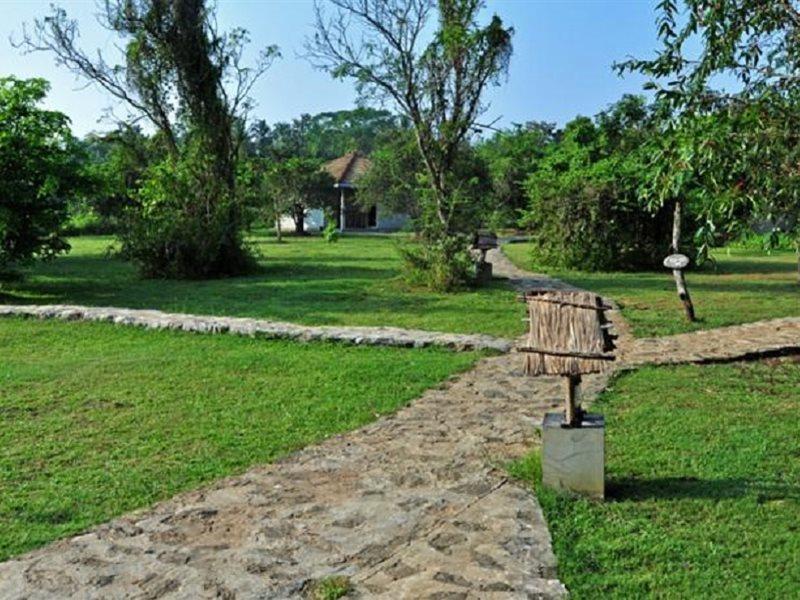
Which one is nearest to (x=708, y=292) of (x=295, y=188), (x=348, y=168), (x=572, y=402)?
(x=572, y=402)

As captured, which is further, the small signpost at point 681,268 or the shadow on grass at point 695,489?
the small signpost at point 681,268

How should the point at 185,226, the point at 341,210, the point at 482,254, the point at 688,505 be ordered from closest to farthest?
the point at 688,505 < the point at 482,254 < the point at 185,226 < the point at 341,210

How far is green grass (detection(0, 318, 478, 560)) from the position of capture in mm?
4676

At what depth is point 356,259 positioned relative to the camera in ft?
76.4

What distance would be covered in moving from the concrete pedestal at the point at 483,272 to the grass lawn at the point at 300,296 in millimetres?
361

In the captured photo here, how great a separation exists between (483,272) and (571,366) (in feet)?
39.6

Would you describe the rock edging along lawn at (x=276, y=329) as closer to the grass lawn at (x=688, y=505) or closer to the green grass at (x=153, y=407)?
the green grass at (x=153, y=407)

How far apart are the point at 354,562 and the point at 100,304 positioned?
10.7 meters

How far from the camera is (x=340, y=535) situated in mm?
4039

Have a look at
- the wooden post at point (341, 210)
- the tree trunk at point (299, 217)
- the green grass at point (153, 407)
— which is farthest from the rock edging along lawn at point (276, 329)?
the wooden post at point (341, 210)

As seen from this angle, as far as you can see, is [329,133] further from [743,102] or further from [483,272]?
[743,102]

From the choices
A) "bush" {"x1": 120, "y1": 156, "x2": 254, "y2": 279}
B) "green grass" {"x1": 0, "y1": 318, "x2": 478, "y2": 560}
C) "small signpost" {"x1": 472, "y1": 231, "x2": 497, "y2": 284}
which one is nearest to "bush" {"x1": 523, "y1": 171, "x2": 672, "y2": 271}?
"small signpost" {"x1": 472, "y1": 231, "x2": 497, "y2": 284}

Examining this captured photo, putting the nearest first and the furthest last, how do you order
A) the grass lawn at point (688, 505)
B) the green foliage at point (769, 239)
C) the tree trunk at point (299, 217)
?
the grass lawn at point (688, 505)
the green foliage at point (769, 239)
the tree trunk at point (299, 217)

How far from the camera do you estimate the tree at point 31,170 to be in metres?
13.6
